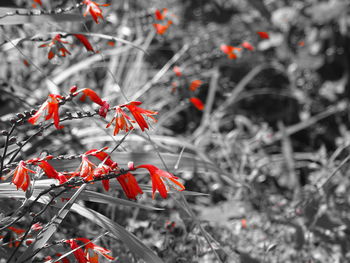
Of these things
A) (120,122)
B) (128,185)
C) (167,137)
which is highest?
(120,122)

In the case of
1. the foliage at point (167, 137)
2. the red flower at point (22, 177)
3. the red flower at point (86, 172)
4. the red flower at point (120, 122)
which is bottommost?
the foliage at point (167, 137)

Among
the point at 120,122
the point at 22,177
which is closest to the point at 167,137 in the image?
the point at 120,122

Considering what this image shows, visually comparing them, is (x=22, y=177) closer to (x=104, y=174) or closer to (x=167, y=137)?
(x=104, y=174)

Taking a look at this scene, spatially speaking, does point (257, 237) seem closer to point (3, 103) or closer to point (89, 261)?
point (89, 261)

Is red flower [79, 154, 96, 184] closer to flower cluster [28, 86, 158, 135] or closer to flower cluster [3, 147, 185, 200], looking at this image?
flower cluster [3, 147, 185, 200]

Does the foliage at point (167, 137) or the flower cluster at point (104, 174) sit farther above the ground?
the flower cluster at point (104, 174)

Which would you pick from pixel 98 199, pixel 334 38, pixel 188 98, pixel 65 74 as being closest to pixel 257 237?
pixel 188 98

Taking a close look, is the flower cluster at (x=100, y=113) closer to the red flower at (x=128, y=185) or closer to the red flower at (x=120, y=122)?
the red flower at (x=120, y=122)

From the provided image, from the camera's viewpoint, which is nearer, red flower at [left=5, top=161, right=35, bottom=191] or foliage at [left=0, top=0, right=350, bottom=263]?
red flower at [left=5, top=161, right=35, bottom=191]

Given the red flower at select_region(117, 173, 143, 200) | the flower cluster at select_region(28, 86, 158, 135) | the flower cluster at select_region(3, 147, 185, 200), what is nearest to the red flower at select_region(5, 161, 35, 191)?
the flower cluster at select_region(3, 147, 185, 200)

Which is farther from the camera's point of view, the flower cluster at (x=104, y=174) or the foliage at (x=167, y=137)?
the foliage at (x=167, y=137)

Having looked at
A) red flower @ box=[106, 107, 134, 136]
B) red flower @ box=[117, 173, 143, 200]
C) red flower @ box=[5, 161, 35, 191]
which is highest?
red flower @ box=[5, 161, 35, 191]

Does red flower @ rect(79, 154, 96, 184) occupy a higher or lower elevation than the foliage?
higher

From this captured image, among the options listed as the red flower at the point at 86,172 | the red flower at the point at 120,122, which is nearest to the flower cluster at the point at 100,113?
the red flower at the point at 120,122
